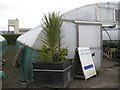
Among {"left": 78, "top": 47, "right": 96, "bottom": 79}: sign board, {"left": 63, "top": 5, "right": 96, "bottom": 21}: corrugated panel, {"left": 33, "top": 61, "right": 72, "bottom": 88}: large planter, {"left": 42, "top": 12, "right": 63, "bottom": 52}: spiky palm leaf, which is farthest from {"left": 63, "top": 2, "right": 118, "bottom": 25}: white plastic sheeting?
{"left": 33, "top": 61, "right": 72, "bottom": 88}: large planter

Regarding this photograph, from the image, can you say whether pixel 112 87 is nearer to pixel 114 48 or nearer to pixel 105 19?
pixel 105 19

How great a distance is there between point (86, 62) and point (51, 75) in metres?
1.99

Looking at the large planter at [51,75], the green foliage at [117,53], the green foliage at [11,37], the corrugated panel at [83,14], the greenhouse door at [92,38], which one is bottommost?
the large planter at [51,75]

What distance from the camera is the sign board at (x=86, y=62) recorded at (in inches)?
324

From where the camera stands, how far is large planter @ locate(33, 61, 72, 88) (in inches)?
268

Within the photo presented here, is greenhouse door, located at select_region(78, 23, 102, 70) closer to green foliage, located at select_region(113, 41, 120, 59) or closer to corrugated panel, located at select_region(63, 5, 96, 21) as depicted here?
corrugated panel, located at select_region(63, 5, 96, 21)

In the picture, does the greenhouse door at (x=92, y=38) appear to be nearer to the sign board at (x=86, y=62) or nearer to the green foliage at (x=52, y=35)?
A: the sign board at (x=86, y=62)

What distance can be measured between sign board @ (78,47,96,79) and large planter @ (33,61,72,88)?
126cm

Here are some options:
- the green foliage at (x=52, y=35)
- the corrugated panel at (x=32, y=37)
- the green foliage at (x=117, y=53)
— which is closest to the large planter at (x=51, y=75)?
the green foliage at (x=52, y=35)

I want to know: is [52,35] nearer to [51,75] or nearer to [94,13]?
[51,75]

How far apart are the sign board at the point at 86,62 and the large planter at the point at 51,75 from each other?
4.15 feet

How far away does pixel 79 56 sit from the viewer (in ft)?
27.3

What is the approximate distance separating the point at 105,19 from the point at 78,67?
3.55 meters

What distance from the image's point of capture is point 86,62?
8461mm
